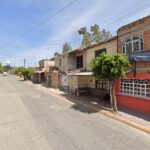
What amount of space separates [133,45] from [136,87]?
3155mm

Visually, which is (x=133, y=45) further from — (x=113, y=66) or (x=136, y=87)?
(x=113, y=66)

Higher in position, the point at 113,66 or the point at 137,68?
the point at 113,66

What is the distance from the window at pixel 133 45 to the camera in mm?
13672

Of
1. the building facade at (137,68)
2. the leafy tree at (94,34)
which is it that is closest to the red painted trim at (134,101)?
the building facade at (137,68)

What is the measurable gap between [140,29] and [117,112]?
5.97m

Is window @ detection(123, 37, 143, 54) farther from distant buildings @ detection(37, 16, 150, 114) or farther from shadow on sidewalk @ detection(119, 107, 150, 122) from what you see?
shadow on sidewalk @ detection(119, 107, 150, 122)

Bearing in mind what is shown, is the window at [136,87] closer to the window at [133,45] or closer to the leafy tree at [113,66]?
the leafy tree at [113,66]

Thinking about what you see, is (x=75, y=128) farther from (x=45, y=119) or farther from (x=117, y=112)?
(x=117, y=112)

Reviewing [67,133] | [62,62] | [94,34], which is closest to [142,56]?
[67,133]

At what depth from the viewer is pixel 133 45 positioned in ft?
46.5

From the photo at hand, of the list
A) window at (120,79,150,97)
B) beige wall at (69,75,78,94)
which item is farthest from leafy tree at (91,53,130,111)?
beige wall at (69,75,78,94)

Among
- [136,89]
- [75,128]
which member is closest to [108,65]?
[136,89]

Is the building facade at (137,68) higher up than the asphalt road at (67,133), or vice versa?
the building facade at (137,68)

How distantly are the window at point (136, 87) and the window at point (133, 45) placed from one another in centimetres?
234
